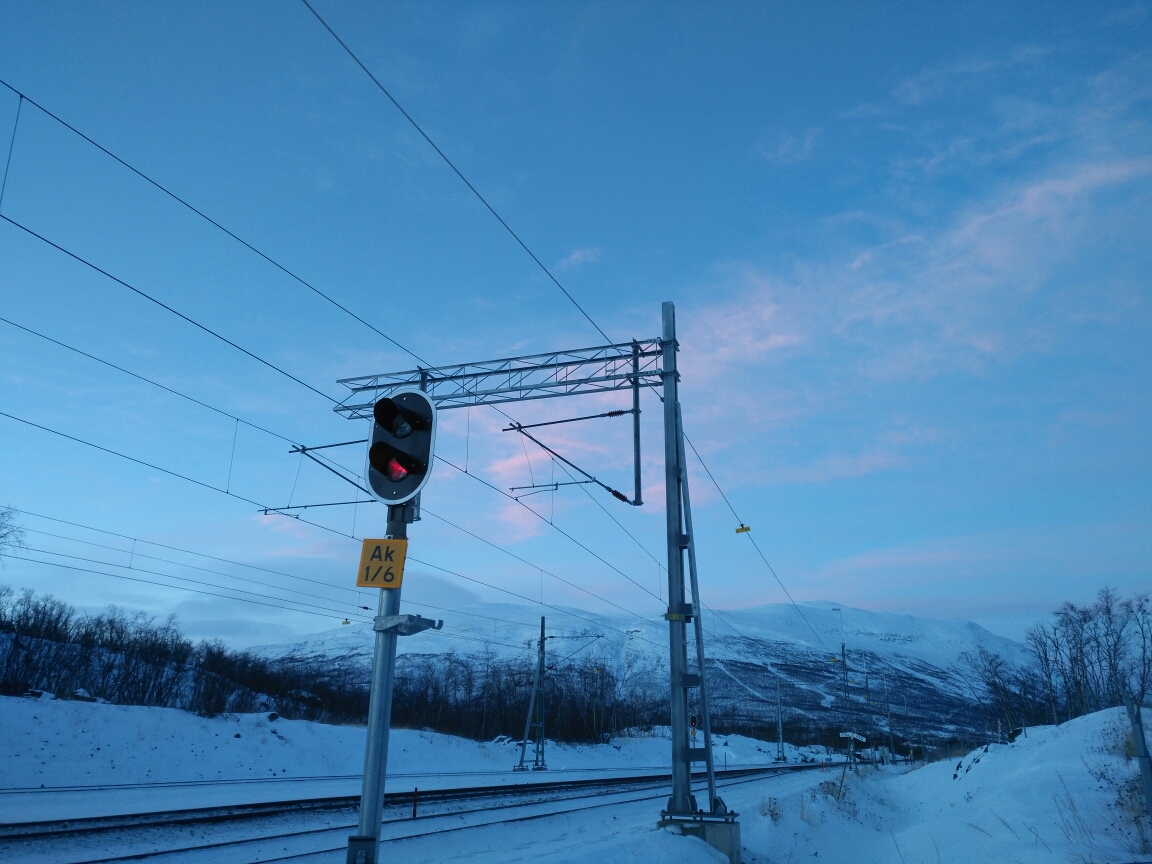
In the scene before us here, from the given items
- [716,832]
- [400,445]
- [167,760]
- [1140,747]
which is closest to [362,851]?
[400,445]

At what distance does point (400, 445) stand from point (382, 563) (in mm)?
901

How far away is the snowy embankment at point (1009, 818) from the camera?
14734 mm

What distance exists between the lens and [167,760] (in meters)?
30.8

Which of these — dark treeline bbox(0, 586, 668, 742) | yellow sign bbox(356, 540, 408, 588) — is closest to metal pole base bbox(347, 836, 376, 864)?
yellow sign bbox(356, 540, 408, 588)

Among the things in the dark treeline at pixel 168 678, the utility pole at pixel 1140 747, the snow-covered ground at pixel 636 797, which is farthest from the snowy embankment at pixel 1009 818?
the dark treeline at pixel 168 678

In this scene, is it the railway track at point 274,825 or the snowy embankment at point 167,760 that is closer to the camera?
the railway track at point 274,825

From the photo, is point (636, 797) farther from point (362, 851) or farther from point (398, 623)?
point (398, 623)

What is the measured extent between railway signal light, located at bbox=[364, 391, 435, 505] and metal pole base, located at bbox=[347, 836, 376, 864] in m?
2.29

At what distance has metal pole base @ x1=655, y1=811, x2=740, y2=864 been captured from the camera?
13.9m

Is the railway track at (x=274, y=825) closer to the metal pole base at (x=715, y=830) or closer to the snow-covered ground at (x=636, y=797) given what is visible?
the snow-covered ground at (x=636, y=797)

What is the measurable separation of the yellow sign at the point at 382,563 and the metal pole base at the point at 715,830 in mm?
10994

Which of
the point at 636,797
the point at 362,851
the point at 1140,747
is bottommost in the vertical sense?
the point at 636,797

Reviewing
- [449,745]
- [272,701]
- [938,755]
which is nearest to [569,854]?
[449,745]

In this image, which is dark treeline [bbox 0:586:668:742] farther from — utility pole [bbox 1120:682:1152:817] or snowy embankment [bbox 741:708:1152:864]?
utility pole [bbox 1120:682:1152:817]
